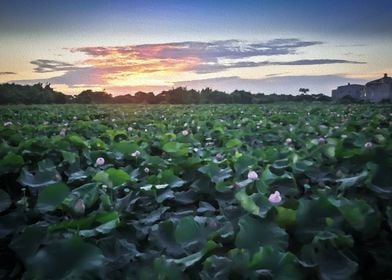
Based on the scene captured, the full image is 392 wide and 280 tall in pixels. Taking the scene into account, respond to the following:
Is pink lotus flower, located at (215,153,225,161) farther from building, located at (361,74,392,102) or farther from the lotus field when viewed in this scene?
building, located at (361,74,392,102)

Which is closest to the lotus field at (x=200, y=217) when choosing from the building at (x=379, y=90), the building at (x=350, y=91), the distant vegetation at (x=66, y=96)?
the distant vegetation at (x=66, y=96)

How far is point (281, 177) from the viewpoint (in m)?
1.39

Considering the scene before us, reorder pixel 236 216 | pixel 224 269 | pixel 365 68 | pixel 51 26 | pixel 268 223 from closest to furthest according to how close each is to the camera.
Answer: pixel 224 269, pixel 268 223, pixel 236 216, pixel 51 26, pixel 365 68

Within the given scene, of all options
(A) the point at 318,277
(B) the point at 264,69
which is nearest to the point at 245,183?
(A) the point at 318,277

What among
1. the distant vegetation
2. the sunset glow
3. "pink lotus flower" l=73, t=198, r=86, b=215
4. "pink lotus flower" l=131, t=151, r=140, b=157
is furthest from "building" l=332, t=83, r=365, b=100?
"pink lotus flower" l=73, t=198, r=86, b=215

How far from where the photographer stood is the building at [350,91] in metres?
6.14

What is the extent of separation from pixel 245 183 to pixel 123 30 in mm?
3509

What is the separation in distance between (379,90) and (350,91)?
419 mm

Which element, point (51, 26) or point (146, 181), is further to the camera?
point (51, 26)

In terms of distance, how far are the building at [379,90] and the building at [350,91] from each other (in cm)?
7

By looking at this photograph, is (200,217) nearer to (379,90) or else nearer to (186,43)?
(186,43)

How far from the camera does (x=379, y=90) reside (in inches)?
240

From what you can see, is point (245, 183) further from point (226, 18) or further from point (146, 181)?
point (226, 18)

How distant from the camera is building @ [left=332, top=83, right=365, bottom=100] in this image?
6.14 meters
